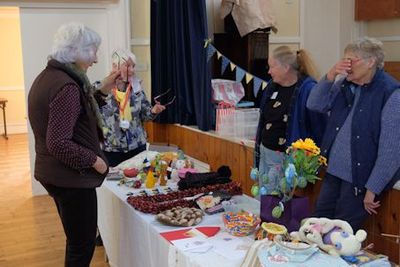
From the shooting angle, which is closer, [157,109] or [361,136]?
[361,136]

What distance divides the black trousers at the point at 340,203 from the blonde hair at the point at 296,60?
0.68 meters

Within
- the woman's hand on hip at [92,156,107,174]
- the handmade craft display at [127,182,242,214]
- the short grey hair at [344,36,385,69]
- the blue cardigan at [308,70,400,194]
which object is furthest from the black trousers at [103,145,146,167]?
the short grey hair at [344,36,385,69]

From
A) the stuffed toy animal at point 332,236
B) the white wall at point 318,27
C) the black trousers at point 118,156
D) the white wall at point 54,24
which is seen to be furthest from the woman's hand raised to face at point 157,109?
the white wall at point 318,27

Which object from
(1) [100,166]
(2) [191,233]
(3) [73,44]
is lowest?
(2) [191,233]

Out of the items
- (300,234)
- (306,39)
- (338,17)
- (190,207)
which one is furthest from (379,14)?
(300,234)

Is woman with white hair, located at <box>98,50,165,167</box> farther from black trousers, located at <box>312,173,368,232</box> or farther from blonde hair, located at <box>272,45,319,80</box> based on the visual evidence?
black trousers, located at <box>312,173,368,232</box>

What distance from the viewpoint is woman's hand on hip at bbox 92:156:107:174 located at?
82.6 inches

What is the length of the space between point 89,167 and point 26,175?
4144 mm

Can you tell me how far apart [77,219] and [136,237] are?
0.35m

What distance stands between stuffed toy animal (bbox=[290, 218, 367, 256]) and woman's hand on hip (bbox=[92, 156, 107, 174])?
0.87m

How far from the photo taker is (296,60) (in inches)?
99.1

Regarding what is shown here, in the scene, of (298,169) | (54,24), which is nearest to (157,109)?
(298,169)

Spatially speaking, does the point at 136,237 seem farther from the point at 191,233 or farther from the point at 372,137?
the point at 372,137

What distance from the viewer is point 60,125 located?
6.50 feet
